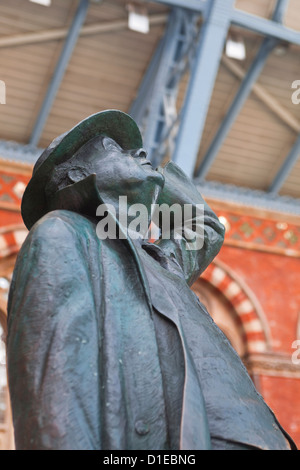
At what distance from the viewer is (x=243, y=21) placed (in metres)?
8.80

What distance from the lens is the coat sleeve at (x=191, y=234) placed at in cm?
175

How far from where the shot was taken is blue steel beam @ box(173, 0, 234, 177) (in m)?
7.90

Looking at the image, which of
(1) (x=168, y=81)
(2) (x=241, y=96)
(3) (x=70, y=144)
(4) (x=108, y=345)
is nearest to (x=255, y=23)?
(1) (x=168, y=81)

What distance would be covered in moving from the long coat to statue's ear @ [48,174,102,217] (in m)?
0.05

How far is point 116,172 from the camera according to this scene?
159 centimetres

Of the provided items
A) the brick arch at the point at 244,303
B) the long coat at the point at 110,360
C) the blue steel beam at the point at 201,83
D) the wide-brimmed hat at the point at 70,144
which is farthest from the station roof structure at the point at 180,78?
the long coat at the point at 110,360

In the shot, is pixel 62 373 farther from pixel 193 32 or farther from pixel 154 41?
pixel 154 41

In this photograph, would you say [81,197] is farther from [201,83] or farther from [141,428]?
[201,83]

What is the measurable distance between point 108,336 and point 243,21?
814 centimetres

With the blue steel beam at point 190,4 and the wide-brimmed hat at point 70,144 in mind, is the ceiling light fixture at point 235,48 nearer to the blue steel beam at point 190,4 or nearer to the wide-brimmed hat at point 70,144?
the blue steel beam at point 190,4

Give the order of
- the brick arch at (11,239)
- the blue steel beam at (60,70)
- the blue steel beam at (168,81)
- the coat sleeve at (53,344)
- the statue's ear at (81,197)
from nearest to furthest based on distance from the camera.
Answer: the coat sleeve at (53,344)
the statue's ear at (81,197)
the blue steel beam at (168,81)
the brick arch at (11,239)
the blue steel beam at (60,70)

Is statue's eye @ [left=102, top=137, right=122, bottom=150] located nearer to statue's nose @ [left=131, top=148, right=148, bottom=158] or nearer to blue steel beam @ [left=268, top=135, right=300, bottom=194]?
statue's nose @ [left=131, top=148, right=148, bottom=158]

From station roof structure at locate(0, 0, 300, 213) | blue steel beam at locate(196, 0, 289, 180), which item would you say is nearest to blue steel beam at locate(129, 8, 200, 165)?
station roof structure at locate(0, 0, 300, 213)

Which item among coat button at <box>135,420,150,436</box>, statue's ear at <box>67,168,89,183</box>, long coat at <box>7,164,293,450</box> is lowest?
coat button at <box>135,420,150,436</box>
